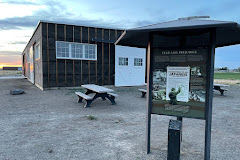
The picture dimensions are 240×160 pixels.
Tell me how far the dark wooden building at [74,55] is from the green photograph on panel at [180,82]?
9677 mm

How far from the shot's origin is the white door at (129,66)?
13500 millimetres

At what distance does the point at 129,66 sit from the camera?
14.1 metres

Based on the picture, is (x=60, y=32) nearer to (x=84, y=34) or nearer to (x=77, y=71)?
(x=84, y=34)

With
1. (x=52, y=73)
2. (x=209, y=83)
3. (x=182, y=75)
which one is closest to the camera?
(x=209, y=83)

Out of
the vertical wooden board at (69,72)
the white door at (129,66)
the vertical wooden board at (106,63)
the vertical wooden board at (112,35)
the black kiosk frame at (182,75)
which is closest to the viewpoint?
the black kiosk frame at (182,75)

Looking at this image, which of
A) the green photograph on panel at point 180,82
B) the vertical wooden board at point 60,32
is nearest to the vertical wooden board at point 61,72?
the vertical wooden board at point 60,32

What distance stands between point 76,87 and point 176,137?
34.0 feet

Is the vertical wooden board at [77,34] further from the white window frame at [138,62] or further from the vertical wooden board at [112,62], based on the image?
the white window frame at [138,62]

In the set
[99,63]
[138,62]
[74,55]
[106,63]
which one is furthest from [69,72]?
[138,62]

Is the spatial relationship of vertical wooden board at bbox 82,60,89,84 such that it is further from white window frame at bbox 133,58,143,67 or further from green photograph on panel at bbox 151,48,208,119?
green photograph on panel at bbox 151,48,208,119

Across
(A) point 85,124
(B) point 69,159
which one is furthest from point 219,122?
(B) point 69,159

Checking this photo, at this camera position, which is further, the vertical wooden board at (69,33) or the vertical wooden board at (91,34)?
the vertical wooden board at (91,34)

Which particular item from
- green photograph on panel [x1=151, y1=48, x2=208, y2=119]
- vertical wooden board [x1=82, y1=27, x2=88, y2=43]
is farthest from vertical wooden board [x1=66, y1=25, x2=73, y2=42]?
green photograph on panel [x1=151, y1=48, x2=208, y2=119]

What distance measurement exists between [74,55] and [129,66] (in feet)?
15.2
